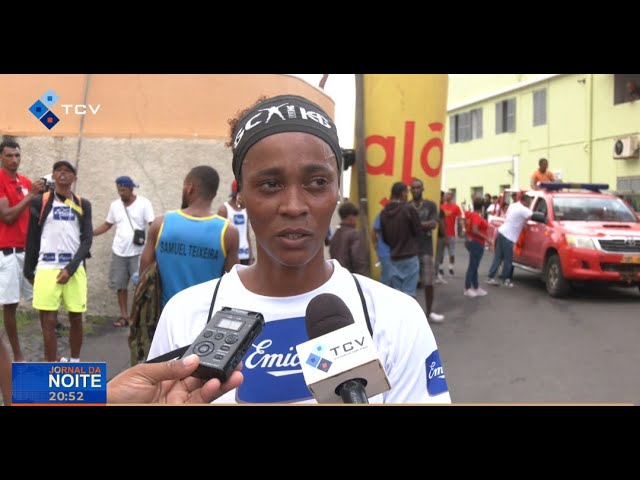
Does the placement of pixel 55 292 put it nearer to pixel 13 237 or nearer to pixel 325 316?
pixel 13 237

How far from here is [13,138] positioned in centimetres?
359

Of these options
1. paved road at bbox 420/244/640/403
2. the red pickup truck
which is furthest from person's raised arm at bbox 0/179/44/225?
the red pickup truck

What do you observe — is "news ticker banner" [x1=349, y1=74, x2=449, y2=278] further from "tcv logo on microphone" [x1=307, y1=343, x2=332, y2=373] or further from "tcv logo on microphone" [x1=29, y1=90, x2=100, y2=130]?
"tcv logo on microphone" [x1=307, y1=343, x2=332, y2=373]

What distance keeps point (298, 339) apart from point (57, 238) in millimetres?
3726

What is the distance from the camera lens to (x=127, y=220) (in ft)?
21.1

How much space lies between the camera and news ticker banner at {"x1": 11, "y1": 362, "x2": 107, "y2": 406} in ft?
4.13

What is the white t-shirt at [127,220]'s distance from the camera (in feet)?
20.6

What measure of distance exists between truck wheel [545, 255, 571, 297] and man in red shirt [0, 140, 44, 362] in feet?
18.2

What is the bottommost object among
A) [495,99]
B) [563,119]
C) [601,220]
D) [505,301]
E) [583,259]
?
[505,301]

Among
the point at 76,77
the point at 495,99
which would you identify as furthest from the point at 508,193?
the point at 76,77

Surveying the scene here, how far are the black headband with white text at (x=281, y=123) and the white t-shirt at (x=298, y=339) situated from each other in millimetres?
338

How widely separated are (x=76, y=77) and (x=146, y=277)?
1.59m

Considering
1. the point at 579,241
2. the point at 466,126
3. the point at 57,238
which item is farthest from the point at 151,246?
the point at 466,126
